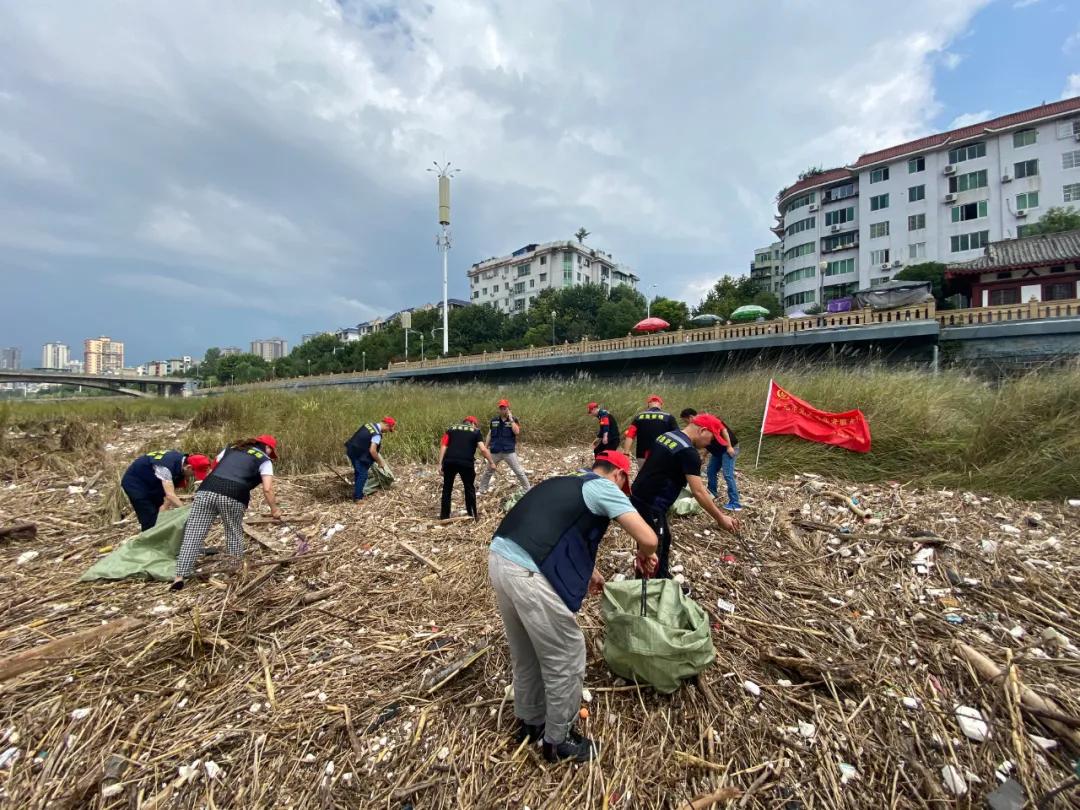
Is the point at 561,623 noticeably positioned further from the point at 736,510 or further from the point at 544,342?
the point at 544,342

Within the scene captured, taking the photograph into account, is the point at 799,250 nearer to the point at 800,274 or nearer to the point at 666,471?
the point at 800,274

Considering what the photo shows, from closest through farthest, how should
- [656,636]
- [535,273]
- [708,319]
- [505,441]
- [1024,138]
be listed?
[656,636] < [505,441] < [708,319] < [1024,138] < [535,273]

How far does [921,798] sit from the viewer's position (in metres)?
1.95

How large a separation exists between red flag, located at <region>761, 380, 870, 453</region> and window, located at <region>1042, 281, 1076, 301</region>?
77.1 feet

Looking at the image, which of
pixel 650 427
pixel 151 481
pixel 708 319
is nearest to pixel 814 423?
pixel 650 427

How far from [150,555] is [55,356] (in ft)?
689

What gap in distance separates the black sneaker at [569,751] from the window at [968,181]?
152 ft

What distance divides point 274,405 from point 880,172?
4710 cm

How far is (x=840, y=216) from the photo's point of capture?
39.8 metres

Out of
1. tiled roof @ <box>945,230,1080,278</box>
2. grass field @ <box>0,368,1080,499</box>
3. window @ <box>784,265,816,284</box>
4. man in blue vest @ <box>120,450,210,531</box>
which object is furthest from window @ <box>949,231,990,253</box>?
man in blue vest @ <box>120,450,210,531</box>

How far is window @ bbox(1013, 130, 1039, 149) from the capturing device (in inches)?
1187

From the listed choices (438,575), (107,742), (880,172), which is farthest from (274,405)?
(880,172)

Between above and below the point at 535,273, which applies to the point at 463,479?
below

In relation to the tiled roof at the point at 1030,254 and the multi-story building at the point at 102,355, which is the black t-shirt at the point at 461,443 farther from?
the multi-story building at the point at 102,355
